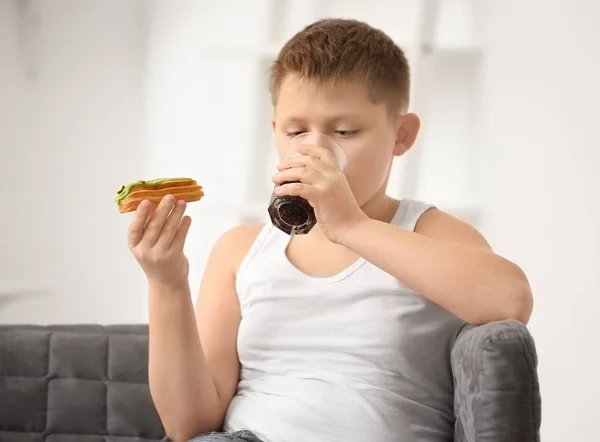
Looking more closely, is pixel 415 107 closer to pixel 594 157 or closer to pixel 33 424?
pixel 594 157

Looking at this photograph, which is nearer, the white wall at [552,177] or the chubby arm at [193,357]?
the chubby arm at [193,357]

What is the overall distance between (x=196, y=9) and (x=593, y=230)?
1.06 m

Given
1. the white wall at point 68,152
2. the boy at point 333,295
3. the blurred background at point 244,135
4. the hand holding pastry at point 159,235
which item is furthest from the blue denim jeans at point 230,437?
the white wall at point 68,152

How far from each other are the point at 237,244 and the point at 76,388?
38 cm

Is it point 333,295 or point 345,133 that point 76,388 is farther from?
point 345,133

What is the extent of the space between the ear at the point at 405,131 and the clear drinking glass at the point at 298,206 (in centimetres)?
18

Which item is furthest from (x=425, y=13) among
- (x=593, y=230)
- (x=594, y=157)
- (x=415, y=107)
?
(x=593, y=230)

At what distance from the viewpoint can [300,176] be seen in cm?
106

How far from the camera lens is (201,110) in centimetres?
199

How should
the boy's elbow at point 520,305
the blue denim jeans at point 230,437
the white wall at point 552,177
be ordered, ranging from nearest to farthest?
the boy's elbow at point 520,305, the blue denim jeans at point 230,437, the white wall at point 552,177

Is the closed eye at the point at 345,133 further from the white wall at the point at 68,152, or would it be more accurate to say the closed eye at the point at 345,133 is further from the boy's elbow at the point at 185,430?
the white wall at the point at 68,152

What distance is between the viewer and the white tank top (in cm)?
112

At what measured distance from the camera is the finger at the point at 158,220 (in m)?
1.07

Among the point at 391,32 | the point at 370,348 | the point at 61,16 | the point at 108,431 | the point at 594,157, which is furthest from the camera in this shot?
the point at 61,16
